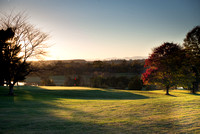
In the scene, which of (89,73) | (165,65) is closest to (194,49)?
(165,65)

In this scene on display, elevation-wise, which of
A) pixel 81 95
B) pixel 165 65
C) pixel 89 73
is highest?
pixel 165 65

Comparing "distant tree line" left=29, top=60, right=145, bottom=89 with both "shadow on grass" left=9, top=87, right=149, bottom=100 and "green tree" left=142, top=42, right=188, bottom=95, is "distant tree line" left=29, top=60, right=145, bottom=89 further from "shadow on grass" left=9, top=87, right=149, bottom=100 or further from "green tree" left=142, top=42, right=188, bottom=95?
"green tree" left=142, top=42, right=188, bottom=95

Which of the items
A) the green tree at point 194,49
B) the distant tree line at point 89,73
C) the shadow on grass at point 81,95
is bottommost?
the shadow on grass at point 81,95

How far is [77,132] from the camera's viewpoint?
19.8ft

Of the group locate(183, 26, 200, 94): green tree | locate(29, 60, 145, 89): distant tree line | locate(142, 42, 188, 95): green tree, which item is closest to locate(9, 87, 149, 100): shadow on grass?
locate(29, 60, 145, 89): distant tree line

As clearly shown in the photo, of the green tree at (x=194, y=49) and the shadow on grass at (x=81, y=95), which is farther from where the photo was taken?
the green tree at (x=194, y=49)

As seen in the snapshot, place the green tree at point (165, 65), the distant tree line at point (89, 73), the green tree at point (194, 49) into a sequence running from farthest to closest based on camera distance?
the green tree at point (194, 49)
the green tree at point (165, 65)
the distant tree line at point (89, 73)

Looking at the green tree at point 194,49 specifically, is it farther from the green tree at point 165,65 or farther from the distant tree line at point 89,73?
the distant tree line at point 89,73

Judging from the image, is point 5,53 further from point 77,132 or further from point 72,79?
point 72,79

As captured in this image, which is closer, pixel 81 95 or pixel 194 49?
pixel 81 95

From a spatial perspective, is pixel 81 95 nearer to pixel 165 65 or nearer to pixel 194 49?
pixel 165 65

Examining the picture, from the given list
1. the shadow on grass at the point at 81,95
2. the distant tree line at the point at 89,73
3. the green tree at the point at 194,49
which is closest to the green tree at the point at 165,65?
the green tree at the point at 194,49

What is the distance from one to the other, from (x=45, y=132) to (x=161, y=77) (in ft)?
76.7

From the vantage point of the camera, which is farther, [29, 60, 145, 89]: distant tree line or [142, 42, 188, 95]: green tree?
[142, 42, 188, 95]: green tree
